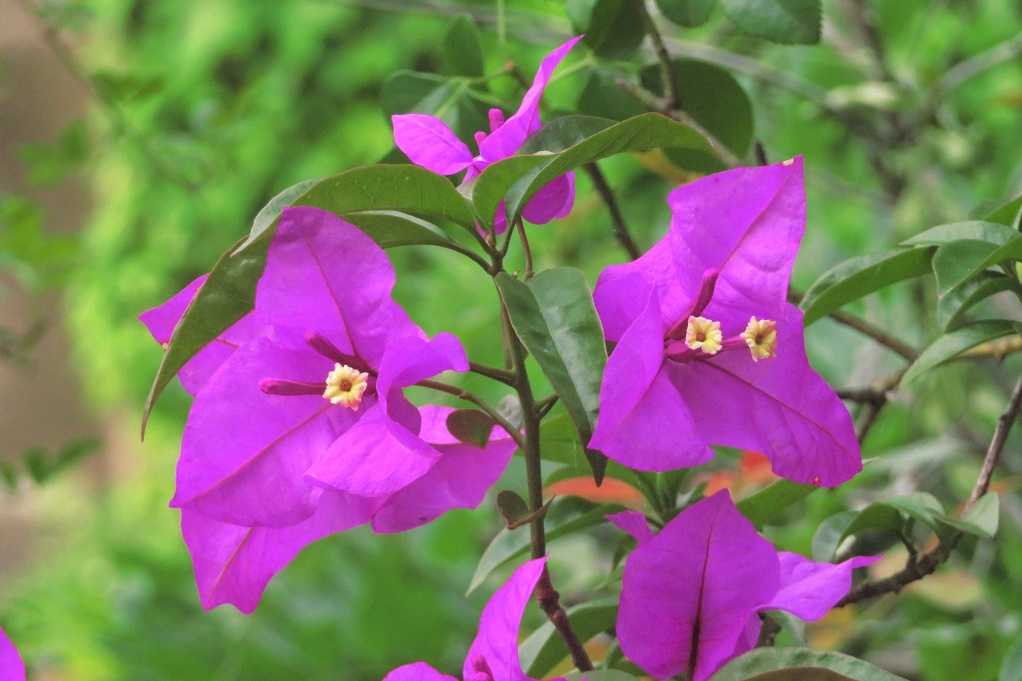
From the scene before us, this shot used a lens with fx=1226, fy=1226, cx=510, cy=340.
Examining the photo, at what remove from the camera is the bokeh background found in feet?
2.95

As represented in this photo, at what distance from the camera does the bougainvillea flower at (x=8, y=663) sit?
36 cm

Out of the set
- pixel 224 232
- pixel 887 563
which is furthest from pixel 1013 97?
pixel 224 232

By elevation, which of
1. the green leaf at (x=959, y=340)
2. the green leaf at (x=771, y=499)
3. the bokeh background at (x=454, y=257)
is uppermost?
the green leaf at (x=959, y=340)

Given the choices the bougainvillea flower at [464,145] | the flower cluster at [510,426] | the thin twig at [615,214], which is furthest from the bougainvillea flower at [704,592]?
the thin twig at [615,214]

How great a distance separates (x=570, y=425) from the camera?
417 millimetres

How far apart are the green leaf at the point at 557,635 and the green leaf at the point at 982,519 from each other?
0.40 ft

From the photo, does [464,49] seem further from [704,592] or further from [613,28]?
[704,592]

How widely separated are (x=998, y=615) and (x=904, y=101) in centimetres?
41

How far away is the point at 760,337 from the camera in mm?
337

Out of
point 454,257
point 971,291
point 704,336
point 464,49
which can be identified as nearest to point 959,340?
point 971,291

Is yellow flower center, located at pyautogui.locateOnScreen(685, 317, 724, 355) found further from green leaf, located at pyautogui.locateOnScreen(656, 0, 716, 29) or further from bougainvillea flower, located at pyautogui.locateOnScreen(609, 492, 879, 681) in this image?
green leaf, located at pyautogui.locateOnScreen(656, 0, 716, 29)

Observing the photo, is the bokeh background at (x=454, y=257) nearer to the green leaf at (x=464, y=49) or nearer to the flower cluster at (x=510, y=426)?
the green leaf at (x=464, y=49)

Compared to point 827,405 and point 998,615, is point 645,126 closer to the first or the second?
point 827,405

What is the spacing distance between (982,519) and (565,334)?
18 cm
